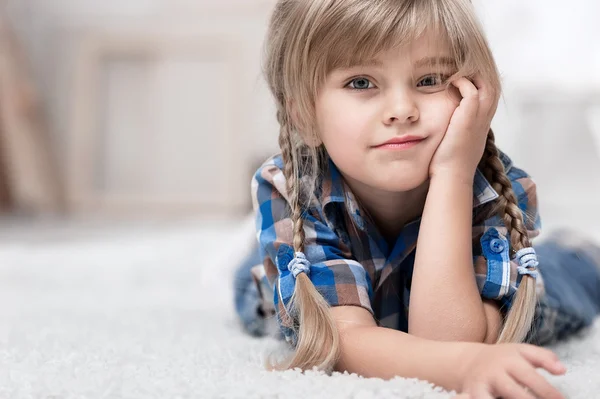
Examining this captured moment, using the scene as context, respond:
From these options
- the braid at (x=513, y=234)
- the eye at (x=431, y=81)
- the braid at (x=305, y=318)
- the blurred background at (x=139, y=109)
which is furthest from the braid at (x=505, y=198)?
the blurred background at (x=139, y=109)

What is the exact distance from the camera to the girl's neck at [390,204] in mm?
863

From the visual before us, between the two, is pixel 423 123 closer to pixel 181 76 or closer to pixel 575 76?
pixel 575 76

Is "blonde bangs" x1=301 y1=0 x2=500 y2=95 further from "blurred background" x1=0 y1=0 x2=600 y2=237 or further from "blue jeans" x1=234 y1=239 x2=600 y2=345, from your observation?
"blurred background" x1=0 y1=0 x2=600 y2=237

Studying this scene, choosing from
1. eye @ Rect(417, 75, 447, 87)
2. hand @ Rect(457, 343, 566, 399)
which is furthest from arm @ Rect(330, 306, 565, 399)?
eye @ Rect(417, 75, 447, 87)

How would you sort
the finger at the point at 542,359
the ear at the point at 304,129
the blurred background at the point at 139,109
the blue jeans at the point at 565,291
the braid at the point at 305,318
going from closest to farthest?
1. the finger at the point at 542,359
2. the braid at the point at 305,318
3. the ear at the point at 304,129
4. the blue jeans at the point at 565,291
5. the blurred background at the point at 139,109

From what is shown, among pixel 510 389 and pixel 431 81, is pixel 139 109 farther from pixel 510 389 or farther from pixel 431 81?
pixel 510 389

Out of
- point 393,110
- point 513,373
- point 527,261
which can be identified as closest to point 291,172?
point 393,110

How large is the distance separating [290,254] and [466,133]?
Result: 222 millimetres

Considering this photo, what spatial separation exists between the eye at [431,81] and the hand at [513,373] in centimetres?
29

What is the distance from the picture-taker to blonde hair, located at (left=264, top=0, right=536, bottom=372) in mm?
738

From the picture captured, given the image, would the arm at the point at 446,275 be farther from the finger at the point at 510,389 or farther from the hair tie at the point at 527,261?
the finger at the point at 510,389

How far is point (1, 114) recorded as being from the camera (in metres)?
3.11

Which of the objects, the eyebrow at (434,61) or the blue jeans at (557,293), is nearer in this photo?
the eyebrow at (434,61)

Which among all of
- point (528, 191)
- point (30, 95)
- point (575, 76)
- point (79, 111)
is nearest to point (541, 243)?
point (528, 191)
